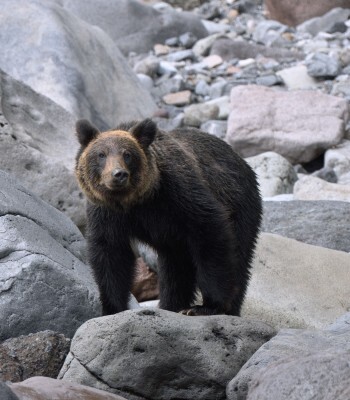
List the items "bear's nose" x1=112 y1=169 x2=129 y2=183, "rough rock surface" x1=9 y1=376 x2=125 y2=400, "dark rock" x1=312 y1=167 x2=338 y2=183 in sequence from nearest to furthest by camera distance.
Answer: "rough rock surface" x1=9 y1=376 x2=125 y2=400, "bear's nose" x1=112 y1=169 x2=129 y2=183, "dark rock" x1=312 y1=167 x2=338 y2=183

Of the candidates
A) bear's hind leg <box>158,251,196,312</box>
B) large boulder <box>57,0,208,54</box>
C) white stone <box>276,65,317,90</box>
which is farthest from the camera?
large boulder <box>57,0,208,54</box>

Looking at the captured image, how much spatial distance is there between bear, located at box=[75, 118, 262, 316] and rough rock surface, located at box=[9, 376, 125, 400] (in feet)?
6.17

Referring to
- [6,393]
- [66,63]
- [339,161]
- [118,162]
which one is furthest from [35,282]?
[66,63]

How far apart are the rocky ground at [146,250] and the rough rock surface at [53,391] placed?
1 centimetres

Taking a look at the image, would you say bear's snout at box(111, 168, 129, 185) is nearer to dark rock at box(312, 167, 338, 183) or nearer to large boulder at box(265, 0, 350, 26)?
dark rock at box(312, 167, 338, 183)

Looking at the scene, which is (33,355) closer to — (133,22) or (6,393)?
(6,393)

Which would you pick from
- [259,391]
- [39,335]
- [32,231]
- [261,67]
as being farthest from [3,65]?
[259,391]

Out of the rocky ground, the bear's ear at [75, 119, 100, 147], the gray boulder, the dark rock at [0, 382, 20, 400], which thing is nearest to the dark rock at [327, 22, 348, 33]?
the rocky ground

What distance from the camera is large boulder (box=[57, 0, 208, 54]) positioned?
23844mm

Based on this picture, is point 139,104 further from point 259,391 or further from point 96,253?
point 259,391

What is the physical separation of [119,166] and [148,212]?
1.62 feet

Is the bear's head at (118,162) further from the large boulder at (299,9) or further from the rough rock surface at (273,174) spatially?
the large boulder at (299,9)

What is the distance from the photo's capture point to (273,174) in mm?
14336

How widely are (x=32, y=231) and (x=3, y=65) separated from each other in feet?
26.6
